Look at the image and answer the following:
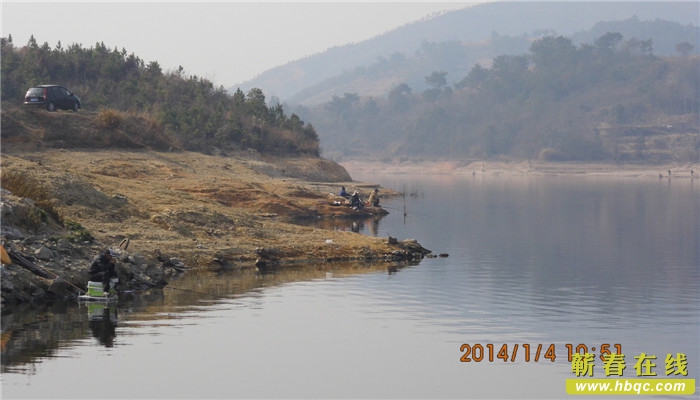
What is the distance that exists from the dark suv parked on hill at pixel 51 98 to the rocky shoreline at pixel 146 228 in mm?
5498

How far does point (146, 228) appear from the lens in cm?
3797

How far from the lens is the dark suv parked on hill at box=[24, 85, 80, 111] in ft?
203

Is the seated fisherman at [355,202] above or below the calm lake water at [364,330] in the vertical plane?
→ above

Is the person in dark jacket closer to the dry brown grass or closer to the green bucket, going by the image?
the green bucket

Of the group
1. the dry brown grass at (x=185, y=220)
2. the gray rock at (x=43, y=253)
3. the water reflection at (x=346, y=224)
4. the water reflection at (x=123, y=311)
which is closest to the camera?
the water reflection at (x=123, y=311)

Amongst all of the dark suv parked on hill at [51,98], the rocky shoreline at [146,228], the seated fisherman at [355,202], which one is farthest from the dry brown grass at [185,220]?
the seated fisherman at [355,202]

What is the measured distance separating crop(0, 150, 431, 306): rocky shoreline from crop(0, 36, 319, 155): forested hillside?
11.2 meters

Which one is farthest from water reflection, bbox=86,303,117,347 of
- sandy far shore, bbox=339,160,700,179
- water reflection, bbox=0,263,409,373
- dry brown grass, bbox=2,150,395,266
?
sandy far shore, bbox=339,160,700,179

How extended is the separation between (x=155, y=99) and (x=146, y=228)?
154 feet

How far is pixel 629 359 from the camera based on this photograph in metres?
22.7

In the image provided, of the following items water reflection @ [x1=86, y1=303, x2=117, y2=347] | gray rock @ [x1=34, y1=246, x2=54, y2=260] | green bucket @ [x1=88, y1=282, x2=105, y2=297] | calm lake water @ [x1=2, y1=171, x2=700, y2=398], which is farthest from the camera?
gray rock @ [x1=34, y1=246, x2=54, y2=260]

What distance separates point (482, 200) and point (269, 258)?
5503cm

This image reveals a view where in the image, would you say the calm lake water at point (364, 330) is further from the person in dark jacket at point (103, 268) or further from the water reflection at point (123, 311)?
the person in dark jacket at point (103, 268)

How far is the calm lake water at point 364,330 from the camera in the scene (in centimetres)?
2055
